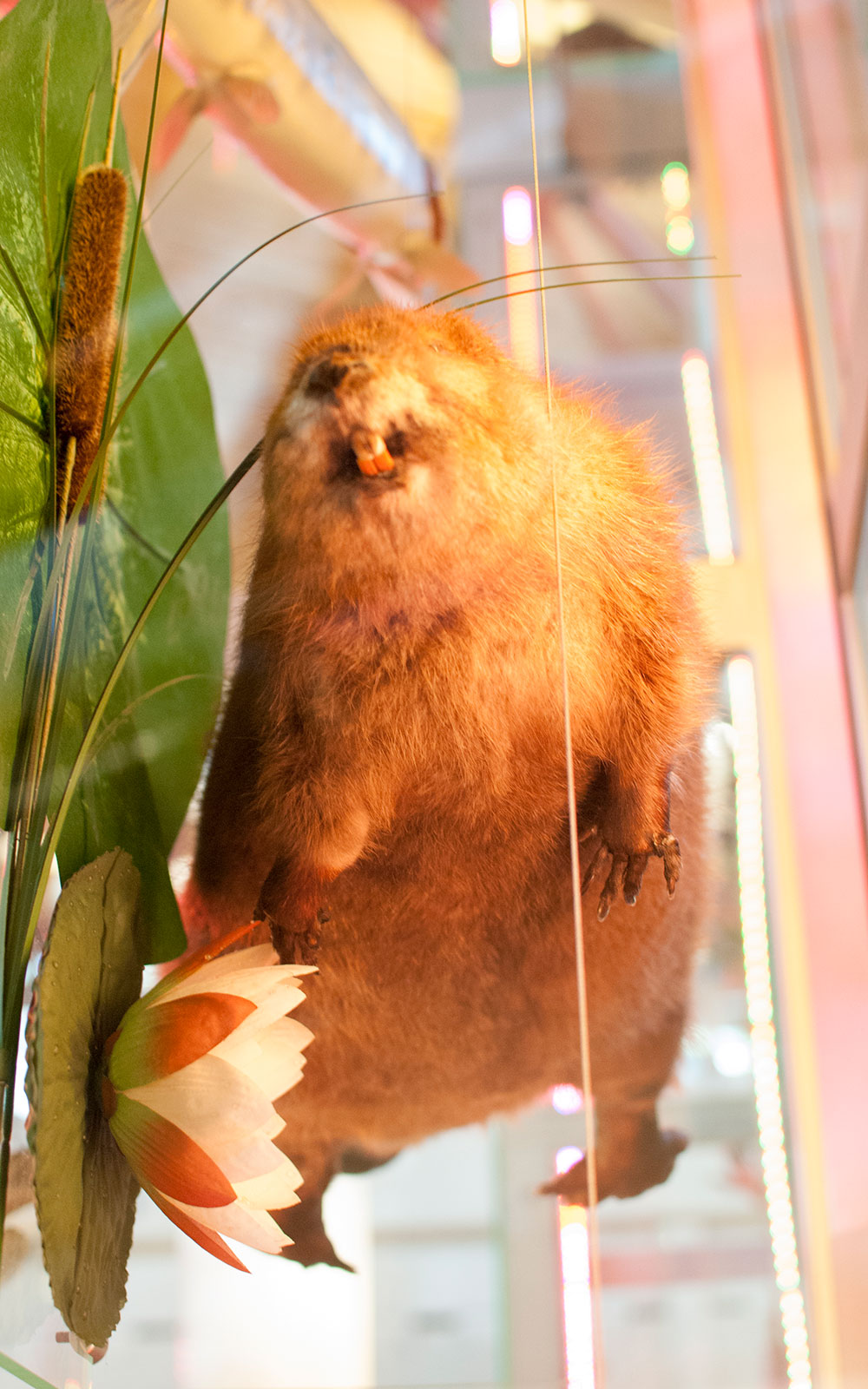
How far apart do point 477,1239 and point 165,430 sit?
0.55 m

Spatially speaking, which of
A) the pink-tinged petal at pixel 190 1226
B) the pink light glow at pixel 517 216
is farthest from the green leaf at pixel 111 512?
the pink light glow at pixel 517 216

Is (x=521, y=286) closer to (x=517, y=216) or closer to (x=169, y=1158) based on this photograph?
(x=517, y=216)

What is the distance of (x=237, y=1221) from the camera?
49cm

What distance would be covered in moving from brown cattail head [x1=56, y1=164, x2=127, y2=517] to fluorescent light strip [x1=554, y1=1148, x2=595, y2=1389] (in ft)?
1.59

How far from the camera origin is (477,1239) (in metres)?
0.69

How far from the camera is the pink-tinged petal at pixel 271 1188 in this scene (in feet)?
1.61

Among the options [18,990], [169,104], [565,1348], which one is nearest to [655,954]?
[565,1348]

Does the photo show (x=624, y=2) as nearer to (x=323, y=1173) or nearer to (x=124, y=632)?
(x=124, y=632)

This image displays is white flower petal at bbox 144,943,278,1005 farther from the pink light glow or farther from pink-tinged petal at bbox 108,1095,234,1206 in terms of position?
the pink light glow

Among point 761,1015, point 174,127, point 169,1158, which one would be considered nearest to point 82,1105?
point 169,1158

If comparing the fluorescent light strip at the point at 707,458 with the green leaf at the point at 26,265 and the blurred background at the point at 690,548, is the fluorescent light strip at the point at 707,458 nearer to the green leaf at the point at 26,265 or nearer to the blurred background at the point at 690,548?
the blurred background at the point at 690,548

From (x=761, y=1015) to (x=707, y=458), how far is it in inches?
17.5

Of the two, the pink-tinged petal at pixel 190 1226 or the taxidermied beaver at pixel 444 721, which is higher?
the taxidermied beaver at pixel 444 721

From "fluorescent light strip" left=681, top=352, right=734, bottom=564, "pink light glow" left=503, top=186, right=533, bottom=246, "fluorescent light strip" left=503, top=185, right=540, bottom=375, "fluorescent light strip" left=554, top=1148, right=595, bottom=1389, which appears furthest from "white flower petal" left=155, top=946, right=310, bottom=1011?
"pink light glow" left=503, top=186, right=533, bottom=246
